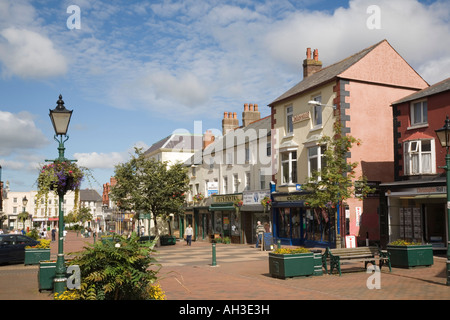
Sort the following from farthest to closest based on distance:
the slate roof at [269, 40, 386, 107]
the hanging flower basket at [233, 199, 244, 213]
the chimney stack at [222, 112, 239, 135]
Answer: the chimney stack at [222, 112, 239, 135]
the hanging flower basket at [233, 199, 244, 213]
the slate roof at [269, 40, 386, 107]

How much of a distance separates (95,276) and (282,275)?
7331 mm

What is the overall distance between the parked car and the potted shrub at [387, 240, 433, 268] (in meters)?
17.7

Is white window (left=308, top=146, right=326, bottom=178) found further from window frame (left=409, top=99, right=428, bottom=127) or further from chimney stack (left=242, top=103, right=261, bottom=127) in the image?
chimney stack (left=242, top=103, right=261, bottom=127)

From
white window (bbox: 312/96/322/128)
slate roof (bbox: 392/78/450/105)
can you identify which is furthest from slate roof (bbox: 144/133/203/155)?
slate roof (bbox: 392/78/450/105)

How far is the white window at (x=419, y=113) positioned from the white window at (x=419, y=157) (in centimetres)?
107

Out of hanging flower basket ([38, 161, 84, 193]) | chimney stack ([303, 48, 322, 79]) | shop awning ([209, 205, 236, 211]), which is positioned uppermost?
chimney stack ([303, 48, 322, 79])

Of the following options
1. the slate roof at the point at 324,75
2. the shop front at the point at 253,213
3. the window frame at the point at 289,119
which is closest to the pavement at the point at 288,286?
the slate roof at the point at 324,75

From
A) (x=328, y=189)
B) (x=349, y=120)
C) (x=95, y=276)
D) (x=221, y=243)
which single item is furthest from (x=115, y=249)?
(x=221, y=243)

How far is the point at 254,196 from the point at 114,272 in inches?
958

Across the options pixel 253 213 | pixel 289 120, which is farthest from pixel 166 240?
pixel 289 120

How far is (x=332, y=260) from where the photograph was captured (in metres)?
14.8

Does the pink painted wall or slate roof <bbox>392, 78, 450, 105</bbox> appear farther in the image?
the pink painted wall

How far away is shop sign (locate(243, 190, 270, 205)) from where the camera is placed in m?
30.8
